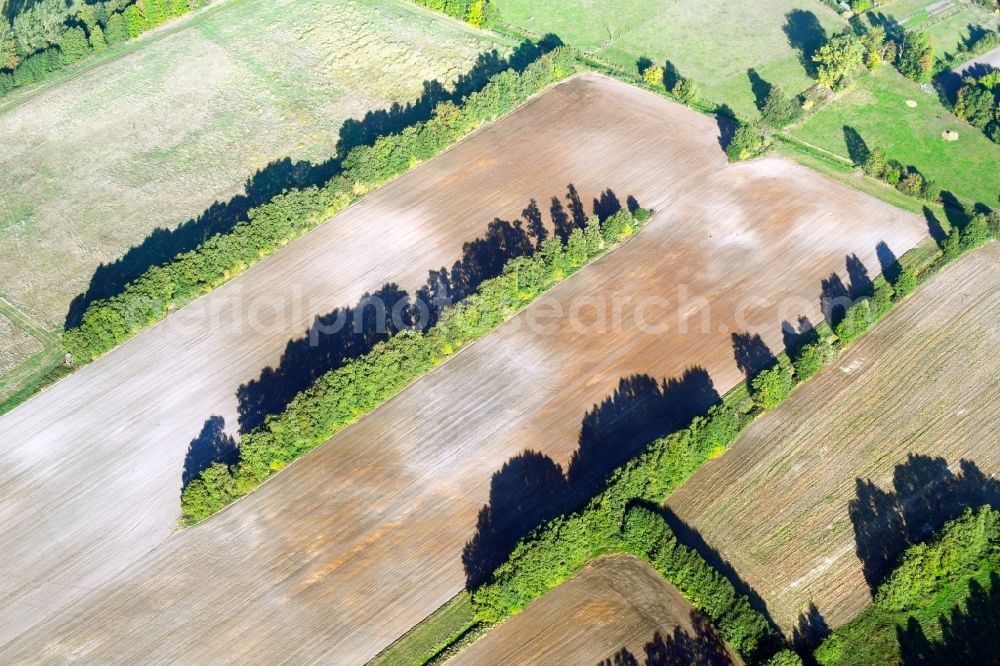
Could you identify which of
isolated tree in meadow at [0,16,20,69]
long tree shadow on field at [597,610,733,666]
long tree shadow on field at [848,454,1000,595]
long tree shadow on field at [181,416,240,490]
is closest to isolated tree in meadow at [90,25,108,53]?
isolated tree in meadow at [0,16,20,69]

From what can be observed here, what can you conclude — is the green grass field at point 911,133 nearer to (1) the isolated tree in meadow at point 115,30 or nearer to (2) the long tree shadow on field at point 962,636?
(2) the long tree shadow on field at point 962,636

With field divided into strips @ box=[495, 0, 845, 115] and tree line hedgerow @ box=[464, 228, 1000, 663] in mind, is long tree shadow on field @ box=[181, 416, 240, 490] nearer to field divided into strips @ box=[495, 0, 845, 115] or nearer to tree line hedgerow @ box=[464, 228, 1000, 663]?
tree line hedgerow @ box=[464, 228, 1000, 663]

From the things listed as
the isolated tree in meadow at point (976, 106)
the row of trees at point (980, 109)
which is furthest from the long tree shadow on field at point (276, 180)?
the row of trees at point (980, 109)

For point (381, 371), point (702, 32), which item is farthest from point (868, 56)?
point (381, 371)

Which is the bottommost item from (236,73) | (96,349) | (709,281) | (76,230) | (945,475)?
(945,475)

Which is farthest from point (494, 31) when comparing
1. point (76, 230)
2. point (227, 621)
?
point (227, 621)

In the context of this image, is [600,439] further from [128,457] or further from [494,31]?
[494,31]
